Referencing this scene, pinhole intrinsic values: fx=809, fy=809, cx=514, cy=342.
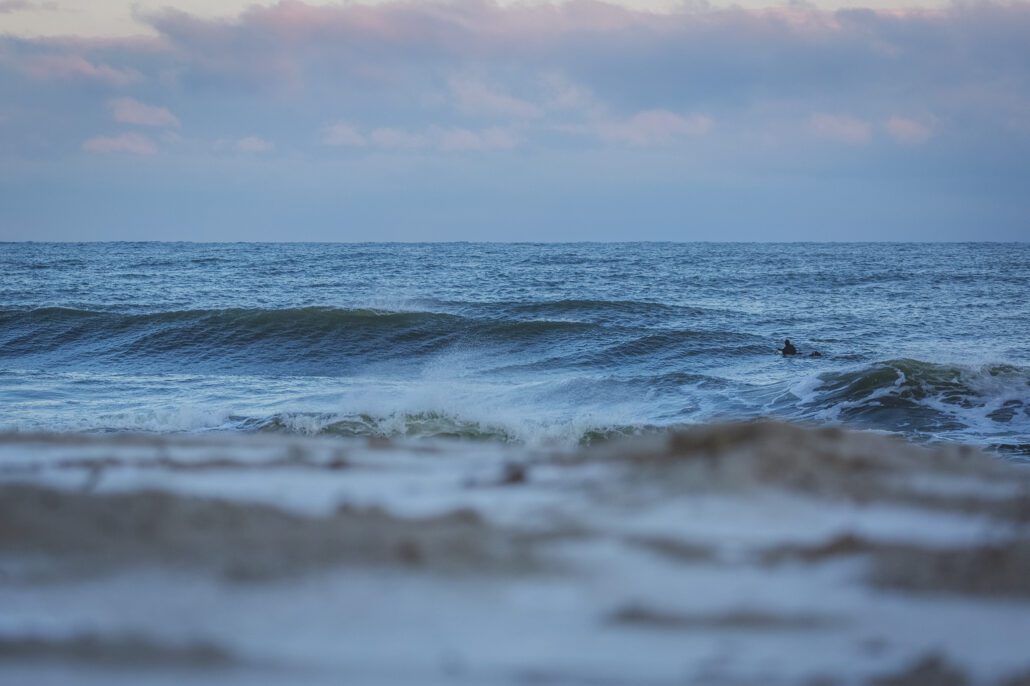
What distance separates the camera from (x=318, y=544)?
0.85 m

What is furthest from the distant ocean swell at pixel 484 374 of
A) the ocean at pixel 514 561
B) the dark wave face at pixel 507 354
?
the ocean at pixel 514 561

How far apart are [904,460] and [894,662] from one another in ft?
0.87

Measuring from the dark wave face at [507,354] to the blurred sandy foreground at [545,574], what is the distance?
669cm

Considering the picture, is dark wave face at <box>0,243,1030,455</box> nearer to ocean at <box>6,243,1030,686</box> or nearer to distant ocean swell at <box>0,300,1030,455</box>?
distant ocean swell at <box>0,300,1030,455</box>

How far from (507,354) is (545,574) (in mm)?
12937

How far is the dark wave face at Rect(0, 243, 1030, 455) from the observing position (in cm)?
848

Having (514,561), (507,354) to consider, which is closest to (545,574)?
(514,561)

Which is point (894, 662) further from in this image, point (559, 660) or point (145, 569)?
point (145, 569)

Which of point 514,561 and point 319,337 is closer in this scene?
point 514,561

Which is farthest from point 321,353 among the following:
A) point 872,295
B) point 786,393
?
point 872,295

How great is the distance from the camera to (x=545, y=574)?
822 mm

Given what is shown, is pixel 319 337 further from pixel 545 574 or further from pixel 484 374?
pixel 545 574

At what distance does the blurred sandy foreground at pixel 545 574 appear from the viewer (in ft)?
2.57

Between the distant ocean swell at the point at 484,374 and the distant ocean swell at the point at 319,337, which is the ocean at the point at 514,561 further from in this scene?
the distant ocean swell at the point at 319,337
